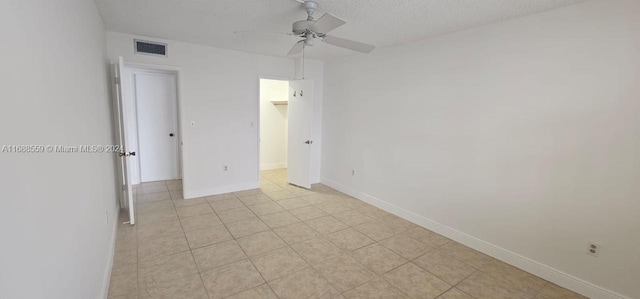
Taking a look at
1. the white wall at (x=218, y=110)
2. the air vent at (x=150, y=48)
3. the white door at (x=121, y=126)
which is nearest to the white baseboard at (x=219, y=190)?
the white wall at (x=218, y=110)

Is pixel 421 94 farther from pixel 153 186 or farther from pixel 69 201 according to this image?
pixel 153 186

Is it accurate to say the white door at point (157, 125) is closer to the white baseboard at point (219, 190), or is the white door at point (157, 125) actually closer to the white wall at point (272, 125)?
the white baseboard at point (219, 190)

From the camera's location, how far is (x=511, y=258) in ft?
9.11

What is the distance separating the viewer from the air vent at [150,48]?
375 cm

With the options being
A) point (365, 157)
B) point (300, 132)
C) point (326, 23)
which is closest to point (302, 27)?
point (326, 23)

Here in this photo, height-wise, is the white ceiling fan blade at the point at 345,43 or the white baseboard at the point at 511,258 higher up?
the white ceiling fan blade at the point at 345,43

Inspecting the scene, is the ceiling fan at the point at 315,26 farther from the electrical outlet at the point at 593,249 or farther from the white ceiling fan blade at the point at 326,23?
the electrical outlet at the point at 593,249

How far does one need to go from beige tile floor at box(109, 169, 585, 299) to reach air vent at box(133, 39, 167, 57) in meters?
2.22

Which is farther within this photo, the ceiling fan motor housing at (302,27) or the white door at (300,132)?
the white door at (300,132)

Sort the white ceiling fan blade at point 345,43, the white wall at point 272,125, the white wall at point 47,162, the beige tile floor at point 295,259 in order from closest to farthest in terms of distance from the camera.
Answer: the white wall at point 47,162, the beige tile floor at point 295,259, the white ceiling fan blade at point 345,43, the white wall at point 272,125

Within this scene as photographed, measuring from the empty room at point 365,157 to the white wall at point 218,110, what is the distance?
34 millimetres

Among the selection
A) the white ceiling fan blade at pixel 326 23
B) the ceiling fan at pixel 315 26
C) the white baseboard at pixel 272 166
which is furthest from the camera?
the white baseboard at pixel 272 166

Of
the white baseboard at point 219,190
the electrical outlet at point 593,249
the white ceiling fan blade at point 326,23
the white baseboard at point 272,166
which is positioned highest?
the white ceiling fan blade at point 326,23

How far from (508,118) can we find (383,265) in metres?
1.94
